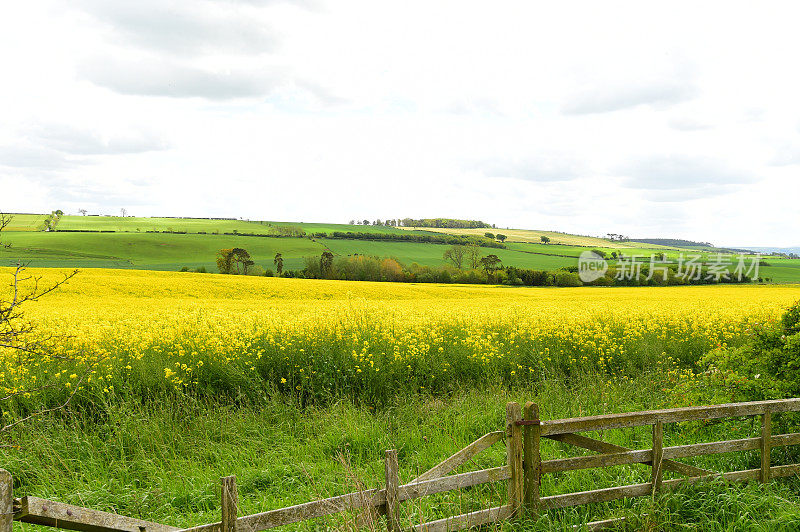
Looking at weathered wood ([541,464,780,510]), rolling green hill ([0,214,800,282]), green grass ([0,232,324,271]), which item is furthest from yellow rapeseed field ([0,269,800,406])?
green grass ([0,232,324,271])

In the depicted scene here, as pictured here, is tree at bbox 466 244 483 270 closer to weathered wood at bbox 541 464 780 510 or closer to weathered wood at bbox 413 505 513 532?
weathered wood at bbox 541 464 780 510

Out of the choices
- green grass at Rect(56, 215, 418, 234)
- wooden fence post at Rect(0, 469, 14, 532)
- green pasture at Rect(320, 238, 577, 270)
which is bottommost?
wooden fence post at Rect(0, 469, 14, 532)

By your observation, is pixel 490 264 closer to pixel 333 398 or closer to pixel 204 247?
pixel 204 247

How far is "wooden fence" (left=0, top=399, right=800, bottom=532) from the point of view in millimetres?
3094

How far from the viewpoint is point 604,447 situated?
473 centimetres

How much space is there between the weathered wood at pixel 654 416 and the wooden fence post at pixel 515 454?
259 mm

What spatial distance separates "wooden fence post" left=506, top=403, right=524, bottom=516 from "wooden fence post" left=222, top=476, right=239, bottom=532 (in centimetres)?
236

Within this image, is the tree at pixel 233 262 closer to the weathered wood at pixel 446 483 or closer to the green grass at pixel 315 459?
the green grass at pixel 315 459

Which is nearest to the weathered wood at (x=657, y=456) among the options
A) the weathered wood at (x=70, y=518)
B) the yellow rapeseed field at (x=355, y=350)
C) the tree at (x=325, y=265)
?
the weathered wood at (x=70, y=518)

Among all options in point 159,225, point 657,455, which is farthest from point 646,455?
point 159,225

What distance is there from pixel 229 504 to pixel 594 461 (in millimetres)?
3269

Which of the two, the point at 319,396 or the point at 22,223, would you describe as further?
the point at 319,396

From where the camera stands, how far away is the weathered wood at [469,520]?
160 inches

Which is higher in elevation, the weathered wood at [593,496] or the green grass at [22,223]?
the green grass at [22,223]
